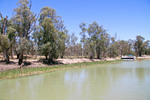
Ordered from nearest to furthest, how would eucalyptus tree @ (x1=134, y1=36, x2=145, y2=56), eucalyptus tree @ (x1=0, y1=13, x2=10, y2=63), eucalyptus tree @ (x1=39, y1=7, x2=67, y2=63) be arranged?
eucalyptus tree @ (x1=0, y1=13, x2=10, y2=63)
eucalyptus tree @ (x1=39, y1=7, x2=67, y2=63)
eucalyptus tree @ (x1=134, y1=36, x2=145, y2=56)

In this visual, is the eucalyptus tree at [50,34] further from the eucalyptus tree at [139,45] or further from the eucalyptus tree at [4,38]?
the eucalyptus tree at [139,45]

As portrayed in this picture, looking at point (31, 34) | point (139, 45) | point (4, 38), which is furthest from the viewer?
point (139, 45)

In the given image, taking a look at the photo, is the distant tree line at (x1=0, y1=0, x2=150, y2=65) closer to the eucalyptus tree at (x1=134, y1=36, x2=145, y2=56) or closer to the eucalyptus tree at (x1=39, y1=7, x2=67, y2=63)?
the eucalyptus tree at (x1=39, y1=7, x2=67, y2=63)

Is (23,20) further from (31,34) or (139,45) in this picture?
(139,45)

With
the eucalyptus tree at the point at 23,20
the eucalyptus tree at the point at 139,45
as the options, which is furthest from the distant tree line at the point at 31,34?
the eucalyptus tree at the point at 139,45

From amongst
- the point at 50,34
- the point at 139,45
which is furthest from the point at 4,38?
the point at 139,45

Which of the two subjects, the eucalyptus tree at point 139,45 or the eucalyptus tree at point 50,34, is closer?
the eucalyptus tree at point 50,34

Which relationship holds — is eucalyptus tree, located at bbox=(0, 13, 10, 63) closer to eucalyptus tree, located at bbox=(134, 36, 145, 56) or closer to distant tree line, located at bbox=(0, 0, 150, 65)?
distant tree line, located at bbox=(0, 0, 150, 65)

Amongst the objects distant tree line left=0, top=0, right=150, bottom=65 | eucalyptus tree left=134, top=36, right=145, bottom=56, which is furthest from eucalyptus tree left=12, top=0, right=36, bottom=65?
eucalyptus tree left=134, top=36, right=145, bottom=56

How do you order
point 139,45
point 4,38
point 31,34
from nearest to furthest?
point 4,38
point 31,34
point 139,45

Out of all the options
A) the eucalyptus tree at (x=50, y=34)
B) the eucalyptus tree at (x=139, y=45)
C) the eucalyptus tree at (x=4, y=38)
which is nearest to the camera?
the eucalyptus tree at (x=4, y=38)

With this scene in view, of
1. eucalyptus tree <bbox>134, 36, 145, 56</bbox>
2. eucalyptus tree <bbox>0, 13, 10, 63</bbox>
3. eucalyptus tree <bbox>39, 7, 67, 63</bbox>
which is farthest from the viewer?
eucalyptus tree <bbox>134, 36, 145, 56</bbox>

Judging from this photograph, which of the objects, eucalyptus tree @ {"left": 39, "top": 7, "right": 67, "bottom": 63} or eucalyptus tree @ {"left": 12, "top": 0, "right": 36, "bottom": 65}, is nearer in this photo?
eucalyptus tree @ {"left": 12, "top": 0, "right": 36, "bottom": 65}

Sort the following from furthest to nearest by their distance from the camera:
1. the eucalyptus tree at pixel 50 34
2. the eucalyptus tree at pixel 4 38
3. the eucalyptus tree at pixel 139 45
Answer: the eucalyptus tree at pixel 139 45, the eucalyptus tree at pixel 50 34, the eucalyptus tree at pixel 4 38
